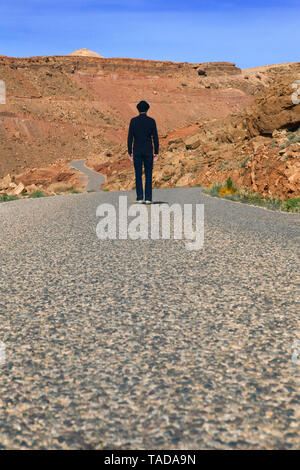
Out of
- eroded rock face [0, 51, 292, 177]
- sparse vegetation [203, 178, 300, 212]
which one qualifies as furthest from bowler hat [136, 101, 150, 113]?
eroded rock face [0, 51, 292, 177]

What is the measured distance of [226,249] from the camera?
6.48 m

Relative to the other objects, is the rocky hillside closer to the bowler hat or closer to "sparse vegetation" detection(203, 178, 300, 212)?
"sparse vegetation" detection(203, 178, 300, 212)

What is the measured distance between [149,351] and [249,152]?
24740 mm

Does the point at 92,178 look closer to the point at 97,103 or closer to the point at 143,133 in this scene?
the point at 143,133

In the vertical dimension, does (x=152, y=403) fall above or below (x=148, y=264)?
below

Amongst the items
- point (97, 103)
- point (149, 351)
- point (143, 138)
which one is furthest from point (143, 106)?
point (97, 103)

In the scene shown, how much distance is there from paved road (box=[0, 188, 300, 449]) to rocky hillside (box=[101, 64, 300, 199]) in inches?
347

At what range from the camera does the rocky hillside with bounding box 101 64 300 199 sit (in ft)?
47.0

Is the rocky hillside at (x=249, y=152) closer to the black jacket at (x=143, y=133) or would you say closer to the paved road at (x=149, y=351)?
the black jacket at (x=143, y=133)

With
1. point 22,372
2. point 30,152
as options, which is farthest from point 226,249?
point 30,152

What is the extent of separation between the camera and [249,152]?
26672mm

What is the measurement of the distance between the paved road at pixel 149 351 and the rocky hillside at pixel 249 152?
8817mm

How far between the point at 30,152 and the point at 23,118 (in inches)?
399
